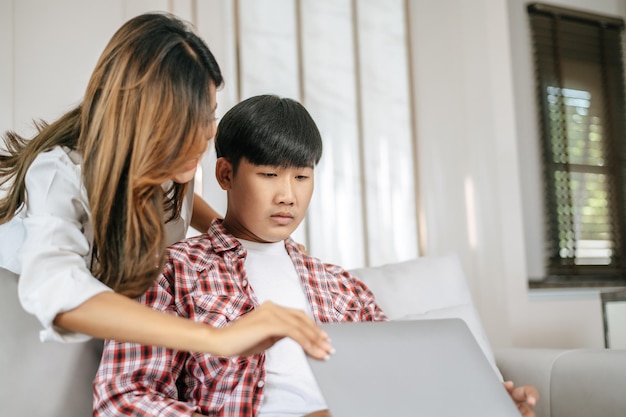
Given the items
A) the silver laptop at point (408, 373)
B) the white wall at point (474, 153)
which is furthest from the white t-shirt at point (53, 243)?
the white wall at point (474, 153)

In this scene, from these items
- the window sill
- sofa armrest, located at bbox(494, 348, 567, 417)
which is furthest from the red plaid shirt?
the window sill

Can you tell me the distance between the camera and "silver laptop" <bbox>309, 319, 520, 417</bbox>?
75 centimetres

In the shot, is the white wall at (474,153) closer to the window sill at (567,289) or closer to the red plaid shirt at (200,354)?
the window sill at (567,289)

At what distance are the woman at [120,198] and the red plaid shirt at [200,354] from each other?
5.3 inches

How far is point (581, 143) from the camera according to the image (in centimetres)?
312

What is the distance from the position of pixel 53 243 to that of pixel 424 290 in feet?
2.96

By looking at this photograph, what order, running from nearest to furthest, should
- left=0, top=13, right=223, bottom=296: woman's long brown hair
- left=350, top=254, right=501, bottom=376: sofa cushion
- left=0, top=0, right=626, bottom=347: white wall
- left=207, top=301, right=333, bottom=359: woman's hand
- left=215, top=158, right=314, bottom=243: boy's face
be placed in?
left=207, top=301, right=333, bottom=359: woman's hand < left=0, top=13, right=223, bottom=296: woman's long brown hair < left=215, top=158, right=314, bottom=243: boy's face < left=350, top=254, right=501, bottom=376: sofa cushion < left=0, top=0, right=626, bottom=347: white wall

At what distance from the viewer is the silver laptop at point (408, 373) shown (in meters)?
0.75

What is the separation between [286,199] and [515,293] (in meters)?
1.60

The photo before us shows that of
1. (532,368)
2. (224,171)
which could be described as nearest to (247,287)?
(224,171)

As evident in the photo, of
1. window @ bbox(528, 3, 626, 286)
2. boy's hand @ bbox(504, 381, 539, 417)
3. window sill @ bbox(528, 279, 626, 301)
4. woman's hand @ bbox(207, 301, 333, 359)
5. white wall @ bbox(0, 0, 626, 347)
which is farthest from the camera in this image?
window @ bbox(528, 3, 626, 286)

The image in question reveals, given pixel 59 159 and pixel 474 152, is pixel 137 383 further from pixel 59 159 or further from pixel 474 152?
pixel 474 152

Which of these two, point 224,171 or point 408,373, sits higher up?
point 224,171

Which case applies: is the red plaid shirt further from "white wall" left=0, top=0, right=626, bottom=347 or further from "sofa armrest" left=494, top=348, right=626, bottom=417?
"white wall" left=0, top=0, right=626, bottom=347
